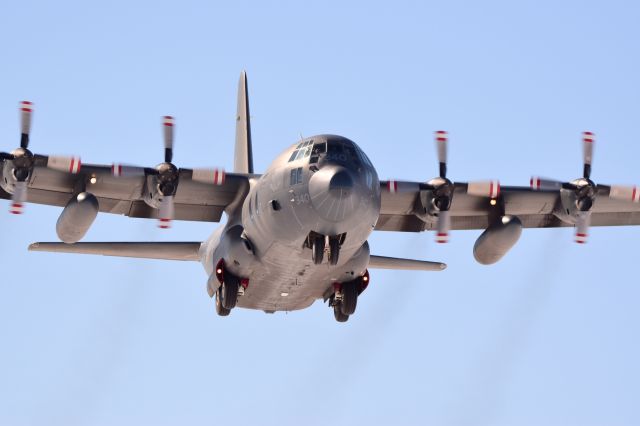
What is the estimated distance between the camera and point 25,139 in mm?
27172

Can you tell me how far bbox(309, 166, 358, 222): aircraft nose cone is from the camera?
23.8m

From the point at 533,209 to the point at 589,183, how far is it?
221 cm

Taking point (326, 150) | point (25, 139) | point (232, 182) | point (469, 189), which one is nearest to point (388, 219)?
point (469, 189)

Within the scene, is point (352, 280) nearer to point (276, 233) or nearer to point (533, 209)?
point (276, 233)

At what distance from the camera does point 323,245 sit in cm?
2483

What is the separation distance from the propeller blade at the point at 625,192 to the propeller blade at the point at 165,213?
10.6 m

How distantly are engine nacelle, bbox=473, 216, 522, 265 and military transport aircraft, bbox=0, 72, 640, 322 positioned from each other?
3 centimetres

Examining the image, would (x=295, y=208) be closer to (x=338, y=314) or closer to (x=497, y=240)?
(x=338, y=314)

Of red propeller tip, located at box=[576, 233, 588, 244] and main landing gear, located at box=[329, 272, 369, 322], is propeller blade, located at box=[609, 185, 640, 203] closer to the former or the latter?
red propeller tip, located at box=[576, 233, 588, 244]

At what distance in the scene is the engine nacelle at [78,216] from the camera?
2597 cm

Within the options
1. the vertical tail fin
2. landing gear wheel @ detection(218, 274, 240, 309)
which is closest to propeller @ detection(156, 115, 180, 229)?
landing gear wheel @ detection(218, 274, 240, 309)

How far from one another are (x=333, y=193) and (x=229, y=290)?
442cm

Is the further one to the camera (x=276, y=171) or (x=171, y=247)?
(x=171, y=247)

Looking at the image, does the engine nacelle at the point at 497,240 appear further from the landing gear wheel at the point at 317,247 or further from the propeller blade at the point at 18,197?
the propeller blade at the point at 18,197
